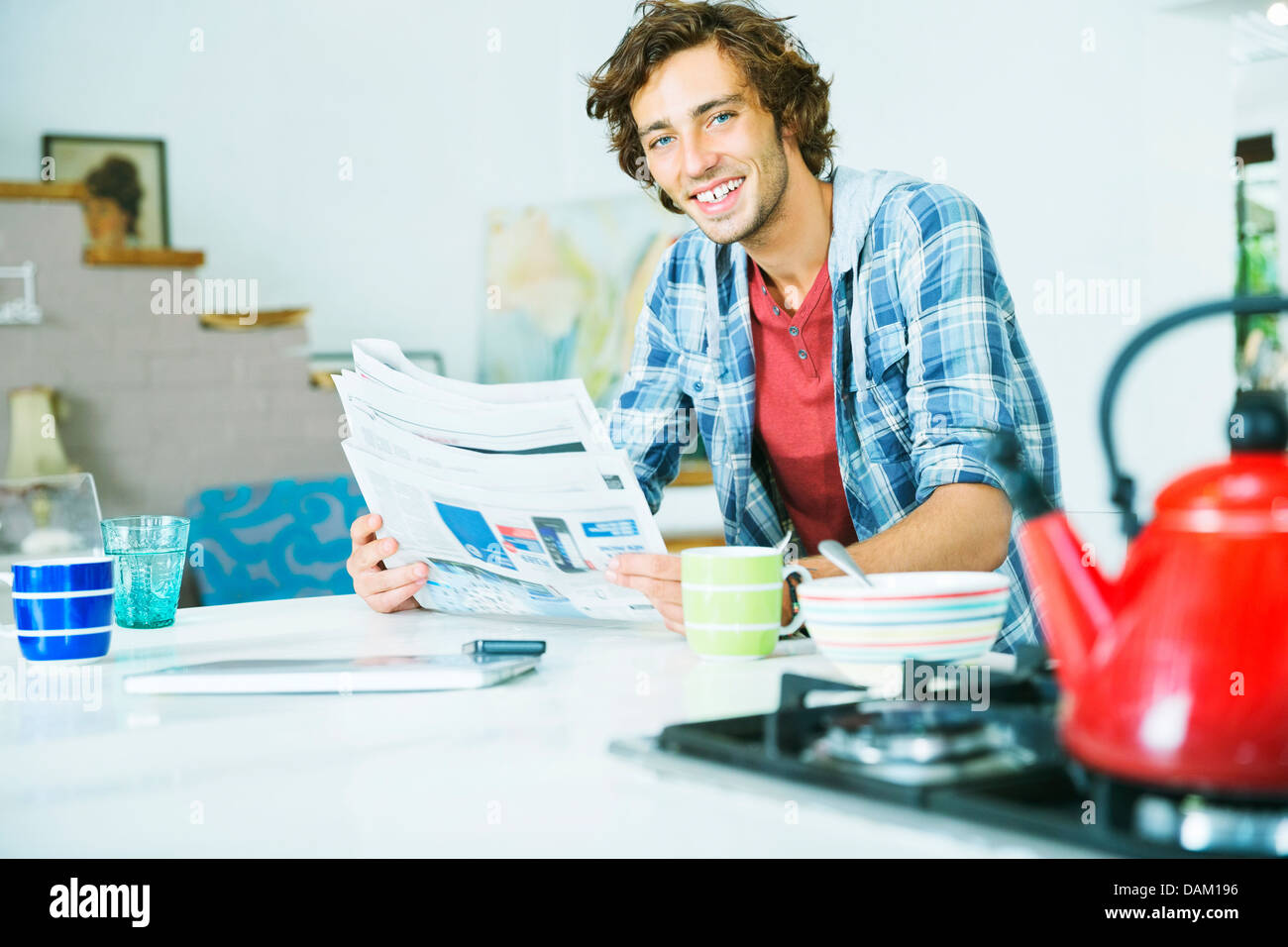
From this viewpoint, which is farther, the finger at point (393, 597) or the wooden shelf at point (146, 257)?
the wooden shelf at point (146, 257)

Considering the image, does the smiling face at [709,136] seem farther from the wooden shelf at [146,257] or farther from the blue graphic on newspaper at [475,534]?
the wooden shelf at [146,257]

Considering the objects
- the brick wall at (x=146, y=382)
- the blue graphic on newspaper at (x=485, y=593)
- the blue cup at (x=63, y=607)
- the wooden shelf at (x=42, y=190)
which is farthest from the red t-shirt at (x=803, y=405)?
the wooden shelf at (x=42, y=190)

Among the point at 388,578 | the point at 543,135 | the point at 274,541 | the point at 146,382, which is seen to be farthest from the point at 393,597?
the point at 543,135

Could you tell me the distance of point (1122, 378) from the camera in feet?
1.75

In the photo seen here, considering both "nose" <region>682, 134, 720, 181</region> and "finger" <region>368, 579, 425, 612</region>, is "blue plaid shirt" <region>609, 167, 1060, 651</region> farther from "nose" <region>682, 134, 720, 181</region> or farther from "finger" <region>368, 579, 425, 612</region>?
"finger" <region>368, 579, 425, 612</region>

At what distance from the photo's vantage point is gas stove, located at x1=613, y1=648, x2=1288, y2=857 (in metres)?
0.47

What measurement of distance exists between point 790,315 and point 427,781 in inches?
46.2

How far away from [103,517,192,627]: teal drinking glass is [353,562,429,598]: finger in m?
0.19

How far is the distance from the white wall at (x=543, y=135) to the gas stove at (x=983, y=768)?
7.63 feet

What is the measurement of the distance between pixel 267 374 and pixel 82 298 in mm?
527

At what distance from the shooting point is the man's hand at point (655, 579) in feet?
3.75

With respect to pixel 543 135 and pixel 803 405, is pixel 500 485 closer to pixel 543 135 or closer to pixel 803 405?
pixel 803 405
